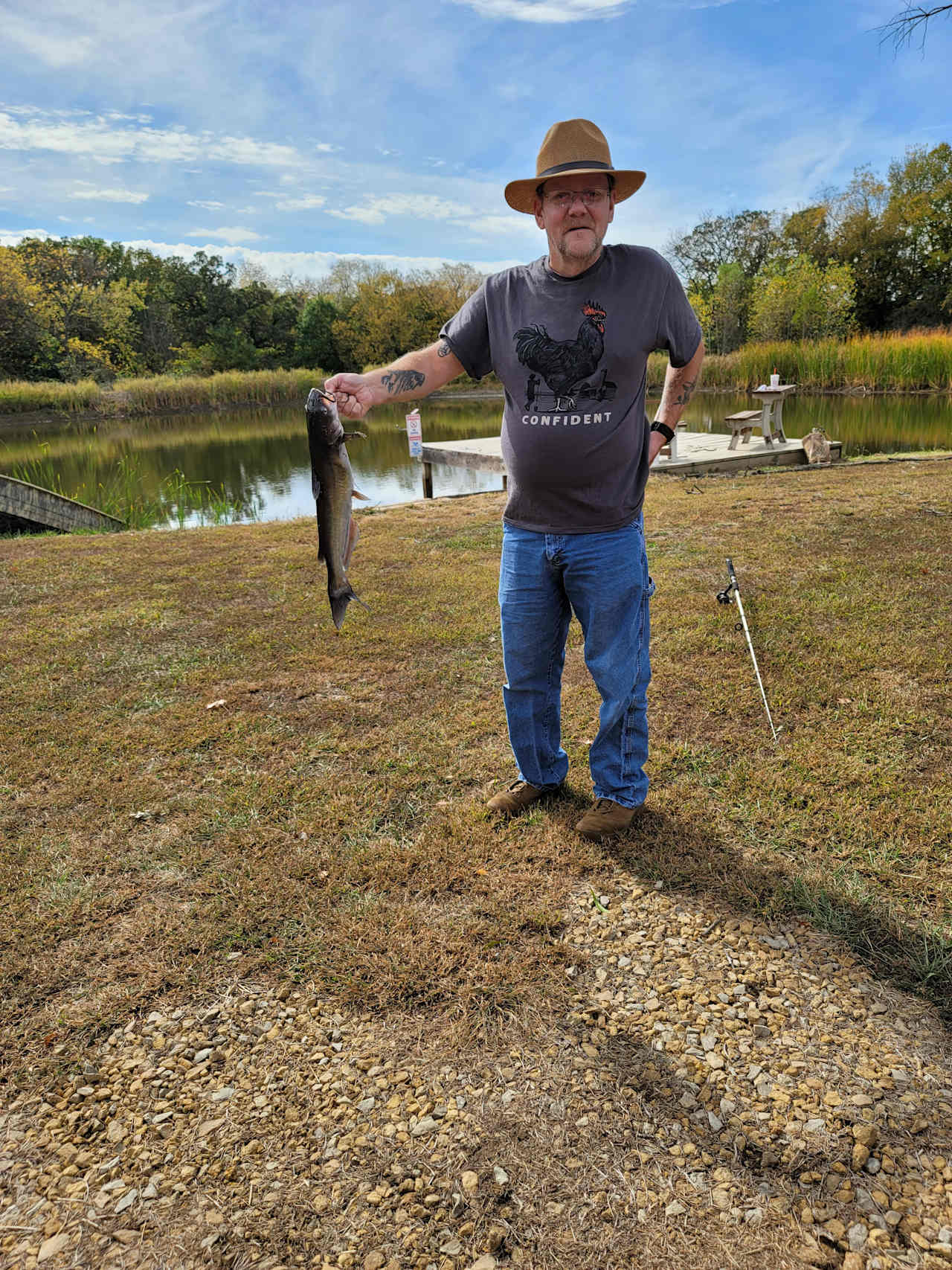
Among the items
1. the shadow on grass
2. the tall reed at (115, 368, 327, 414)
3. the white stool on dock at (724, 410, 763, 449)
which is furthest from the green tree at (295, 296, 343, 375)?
the shadow on grass

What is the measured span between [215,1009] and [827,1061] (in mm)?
1827

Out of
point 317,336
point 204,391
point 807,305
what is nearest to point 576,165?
point 204,391

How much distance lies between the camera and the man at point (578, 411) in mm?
2672

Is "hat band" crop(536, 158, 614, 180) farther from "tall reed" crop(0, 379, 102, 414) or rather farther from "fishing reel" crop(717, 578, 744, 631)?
"tall reed" crop(0, 379, 102, 414)

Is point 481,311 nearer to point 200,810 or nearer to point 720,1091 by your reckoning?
point 200,810

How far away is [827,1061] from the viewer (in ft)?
7.02

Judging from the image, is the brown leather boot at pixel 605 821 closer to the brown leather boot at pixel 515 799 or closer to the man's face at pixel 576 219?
the brown leather boot at pixel 515 799

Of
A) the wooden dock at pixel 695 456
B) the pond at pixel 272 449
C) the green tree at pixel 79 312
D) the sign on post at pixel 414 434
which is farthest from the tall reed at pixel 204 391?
the sign on post at pixel 414 434

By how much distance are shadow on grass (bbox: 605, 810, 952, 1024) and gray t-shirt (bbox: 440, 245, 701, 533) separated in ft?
4.24

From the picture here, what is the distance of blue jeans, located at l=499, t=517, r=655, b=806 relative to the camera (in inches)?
112

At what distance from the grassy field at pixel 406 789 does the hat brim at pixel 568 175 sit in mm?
2415

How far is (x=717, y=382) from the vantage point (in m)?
28.4

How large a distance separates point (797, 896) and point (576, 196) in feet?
8.52

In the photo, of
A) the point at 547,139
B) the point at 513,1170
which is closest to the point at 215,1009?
the point at 513,1170
